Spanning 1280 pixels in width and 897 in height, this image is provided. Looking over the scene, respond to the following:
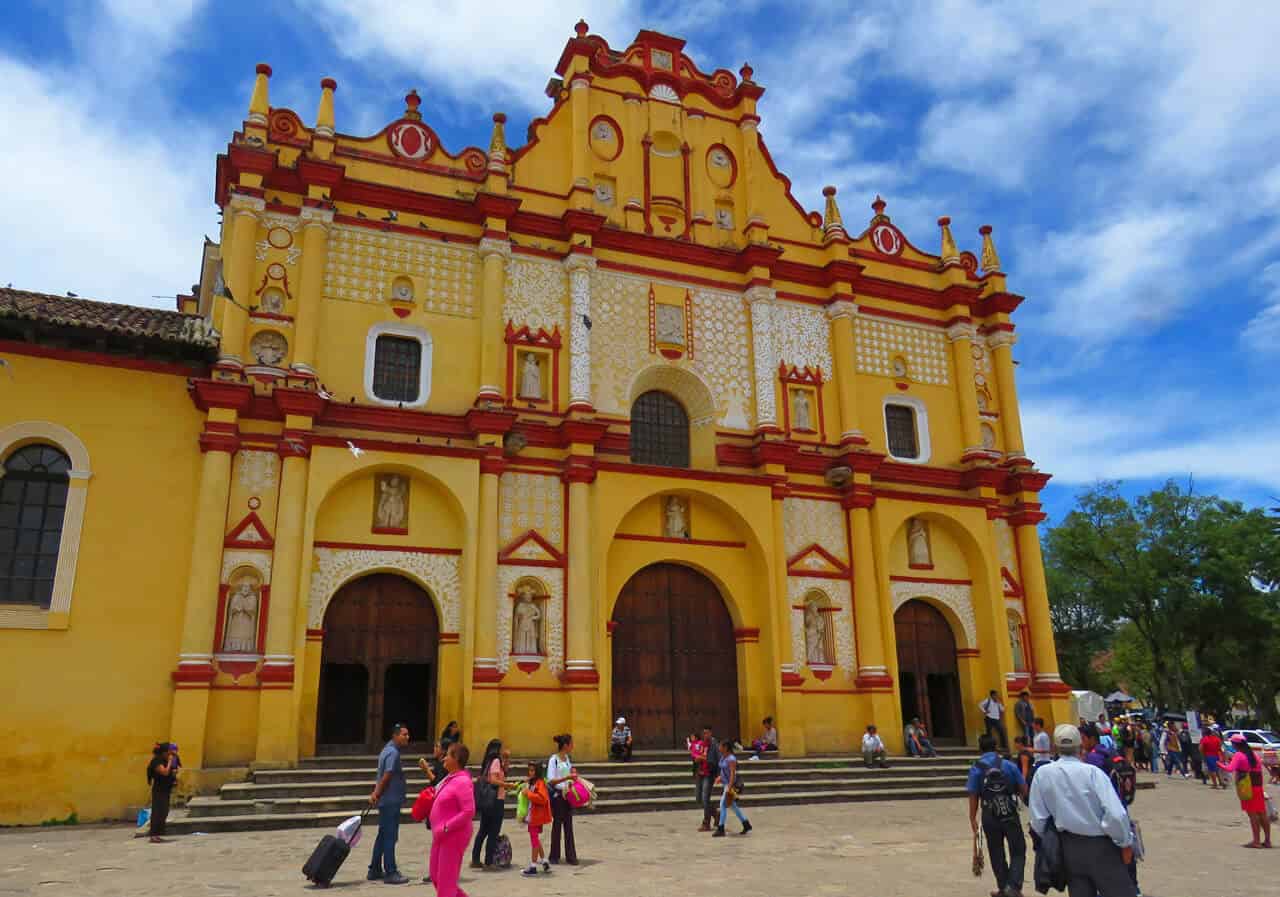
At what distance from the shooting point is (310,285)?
61.7 feet

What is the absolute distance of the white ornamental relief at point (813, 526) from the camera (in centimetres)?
2147

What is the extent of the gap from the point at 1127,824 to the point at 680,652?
1476 centimetres

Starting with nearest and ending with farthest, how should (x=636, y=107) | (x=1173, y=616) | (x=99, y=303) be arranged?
(x=99, y=303), (x=636, y=107), (x=1173, y=616)

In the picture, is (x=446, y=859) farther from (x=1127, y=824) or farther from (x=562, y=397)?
(x=562, y=397)

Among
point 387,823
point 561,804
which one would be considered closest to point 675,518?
point 561,804

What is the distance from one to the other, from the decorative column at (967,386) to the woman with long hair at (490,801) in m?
16.7

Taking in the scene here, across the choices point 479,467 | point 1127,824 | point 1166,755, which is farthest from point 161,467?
point 1166,755

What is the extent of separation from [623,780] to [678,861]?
6.11m

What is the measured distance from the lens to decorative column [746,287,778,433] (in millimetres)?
21797

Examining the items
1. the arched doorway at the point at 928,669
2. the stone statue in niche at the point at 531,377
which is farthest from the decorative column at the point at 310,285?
the arched doorway at the point at 928,669

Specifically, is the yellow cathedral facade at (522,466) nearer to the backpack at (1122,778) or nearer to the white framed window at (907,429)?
the white framed window at (907,429)

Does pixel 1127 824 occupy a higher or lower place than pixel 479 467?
lower

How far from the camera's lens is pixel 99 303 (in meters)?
18.6

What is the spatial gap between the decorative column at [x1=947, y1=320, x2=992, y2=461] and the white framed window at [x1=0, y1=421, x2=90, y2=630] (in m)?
19.4
